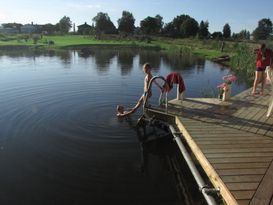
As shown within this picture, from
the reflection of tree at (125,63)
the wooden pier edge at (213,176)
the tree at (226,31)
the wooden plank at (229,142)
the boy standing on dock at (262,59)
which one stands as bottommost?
the reflection of tree at (125,63)

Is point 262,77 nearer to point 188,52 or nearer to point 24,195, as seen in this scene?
point 24,195

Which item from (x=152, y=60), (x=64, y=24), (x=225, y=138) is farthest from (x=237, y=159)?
(x=64, y=24)

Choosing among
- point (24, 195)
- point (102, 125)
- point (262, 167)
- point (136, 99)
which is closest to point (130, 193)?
point (24, 195)

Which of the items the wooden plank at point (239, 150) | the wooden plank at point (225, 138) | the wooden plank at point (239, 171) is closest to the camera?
the wooden plank at point (239, 171)

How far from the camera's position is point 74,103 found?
52.2 ft

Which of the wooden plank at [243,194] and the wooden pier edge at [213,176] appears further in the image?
the wooden pier edge at [213,176]

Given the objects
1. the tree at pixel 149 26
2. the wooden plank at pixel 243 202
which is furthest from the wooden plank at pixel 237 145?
the tree at pixel 149 26

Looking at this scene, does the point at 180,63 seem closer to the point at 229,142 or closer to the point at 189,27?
the point at 229,142

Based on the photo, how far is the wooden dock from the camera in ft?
19.7

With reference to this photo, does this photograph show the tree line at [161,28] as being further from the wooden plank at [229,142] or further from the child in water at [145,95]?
the wooden plank at [229,142]

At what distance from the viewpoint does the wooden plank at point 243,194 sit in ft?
18.6

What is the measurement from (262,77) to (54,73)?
1800cm

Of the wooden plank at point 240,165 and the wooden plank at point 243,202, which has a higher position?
the wooden plank at point 240,165

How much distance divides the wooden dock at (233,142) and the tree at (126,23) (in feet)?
318
